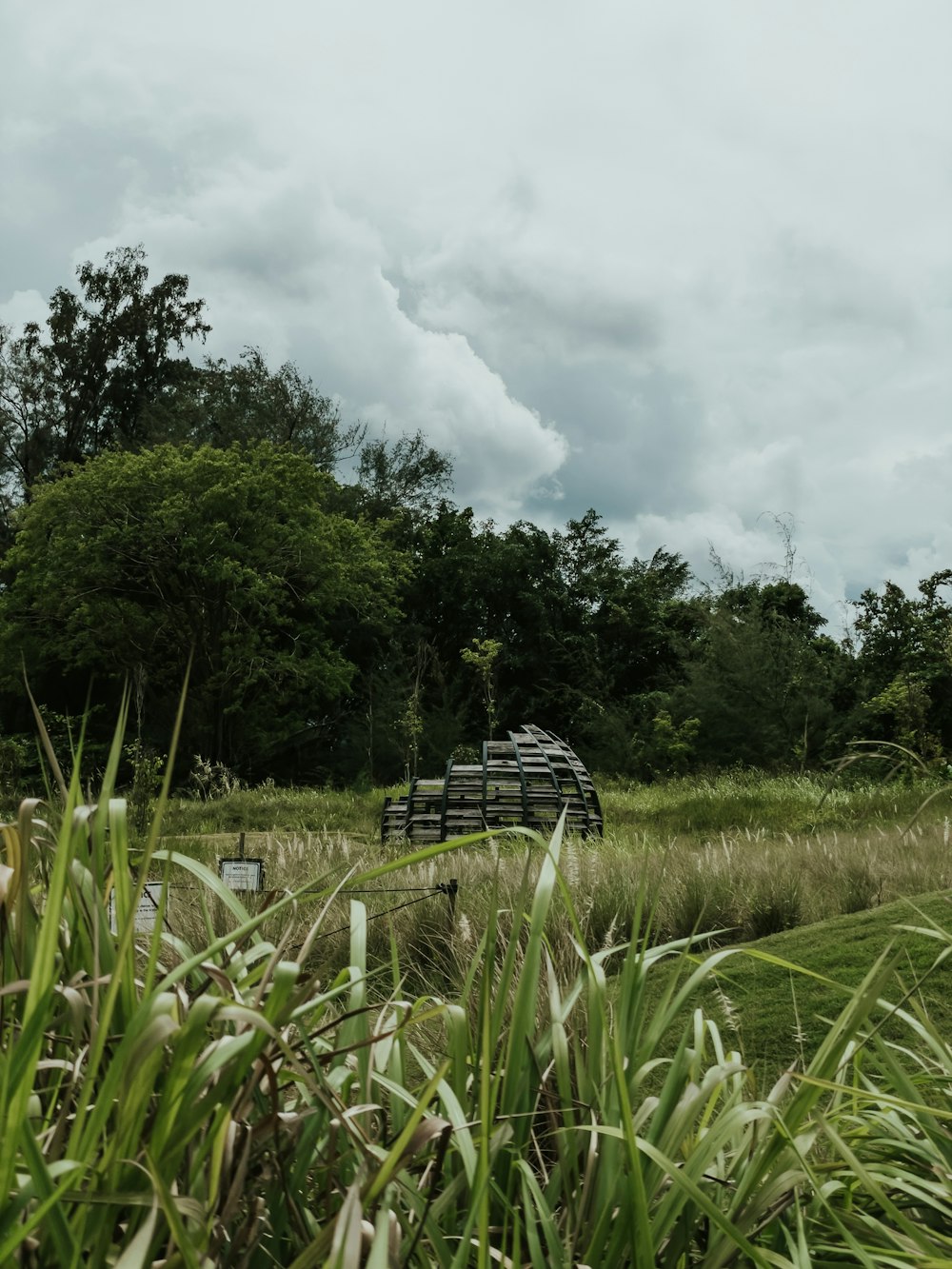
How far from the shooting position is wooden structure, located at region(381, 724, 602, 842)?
844 cm

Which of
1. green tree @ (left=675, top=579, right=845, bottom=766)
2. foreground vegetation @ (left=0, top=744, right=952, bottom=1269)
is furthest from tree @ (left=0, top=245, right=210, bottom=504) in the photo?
foreground vegetation @ (left=0, top=744, right=952, bottom=1269)

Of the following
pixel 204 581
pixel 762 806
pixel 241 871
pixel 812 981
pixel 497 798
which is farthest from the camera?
pixel 204 581

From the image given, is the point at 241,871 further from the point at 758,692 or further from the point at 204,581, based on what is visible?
the point at 204,581

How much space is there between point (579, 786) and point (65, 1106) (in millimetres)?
8038

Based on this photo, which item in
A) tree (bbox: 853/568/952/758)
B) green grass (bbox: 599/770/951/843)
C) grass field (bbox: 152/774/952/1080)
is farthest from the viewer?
tree (bbox: 853/568/952/758)

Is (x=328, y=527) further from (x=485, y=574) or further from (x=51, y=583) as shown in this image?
(x=51, y=583)

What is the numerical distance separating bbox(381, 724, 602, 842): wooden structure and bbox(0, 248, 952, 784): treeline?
806 centimetres

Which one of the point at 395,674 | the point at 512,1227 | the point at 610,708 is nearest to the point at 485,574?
the point at 395,674

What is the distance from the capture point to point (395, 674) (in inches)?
1002

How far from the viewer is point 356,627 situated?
26.5 meters

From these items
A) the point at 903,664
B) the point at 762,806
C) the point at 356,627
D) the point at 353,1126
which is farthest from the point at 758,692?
the point at 353,1126

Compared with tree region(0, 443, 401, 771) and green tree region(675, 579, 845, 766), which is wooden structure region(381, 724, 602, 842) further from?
tree region(0, 443, 401, 771)

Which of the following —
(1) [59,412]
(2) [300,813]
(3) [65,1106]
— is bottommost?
(2) [300,813]

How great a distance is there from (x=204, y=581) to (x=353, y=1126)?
23361 mm
